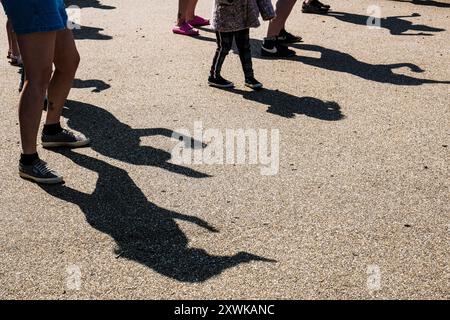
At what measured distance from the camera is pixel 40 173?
15.1 ft

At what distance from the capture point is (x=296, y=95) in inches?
253

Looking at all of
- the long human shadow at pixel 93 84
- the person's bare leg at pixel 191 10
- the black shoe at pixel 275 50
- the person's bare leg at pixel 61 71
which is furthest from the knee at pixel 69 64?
the person's bare leg at pixel 191 10

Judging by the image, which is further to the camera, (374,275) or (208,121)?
(208,121)

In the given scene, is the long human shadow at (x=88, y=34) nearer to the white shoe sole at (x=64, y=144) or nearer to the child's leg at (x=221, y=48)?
the child's leg at (x=221, y=48)

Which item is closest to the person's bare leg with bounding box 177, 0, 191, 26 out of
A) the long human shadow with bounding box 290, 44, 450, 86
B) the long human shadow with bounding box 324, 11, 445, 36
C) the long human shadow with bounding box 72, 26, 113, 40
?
the long human shadow with bounding box 72, 26, 113, 40

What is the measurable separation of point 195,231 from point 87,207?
2.71ft

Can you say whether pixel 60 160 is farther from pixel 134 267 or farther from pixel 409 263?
pixel 409 263

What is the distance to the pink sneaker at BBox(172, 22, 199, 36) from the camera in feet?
27.8

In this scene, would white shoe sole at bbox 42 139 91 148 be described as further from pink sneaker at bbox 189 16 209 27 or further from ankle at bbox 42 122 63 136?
pink sneaker at bbox 189 16 209 27

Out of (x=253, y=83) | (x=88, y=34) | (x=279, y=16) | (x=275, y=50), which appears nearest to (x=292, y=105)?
(x=253, y=83)

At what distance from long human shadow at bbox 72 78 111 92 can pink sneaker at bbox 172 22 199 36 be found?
203 cm

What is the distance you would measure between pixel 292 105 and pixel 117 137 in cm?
177

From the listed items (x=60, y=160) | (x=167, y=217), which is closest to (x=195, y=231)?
(x=167, y=217)
